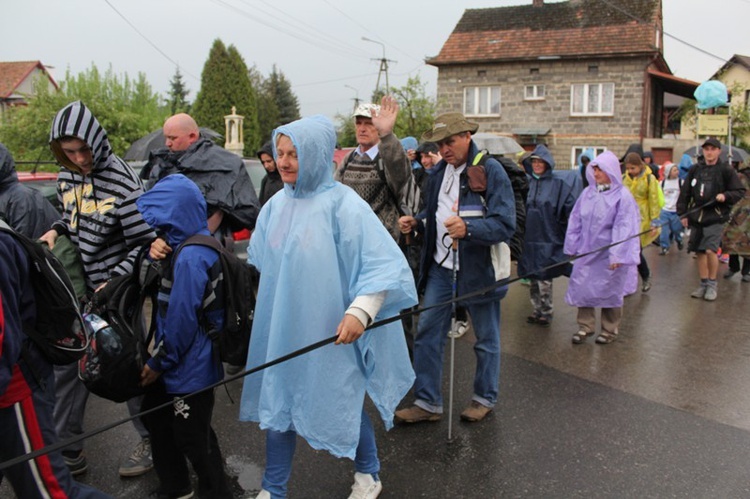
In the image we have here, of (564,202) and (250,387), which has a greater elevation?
(564,202)

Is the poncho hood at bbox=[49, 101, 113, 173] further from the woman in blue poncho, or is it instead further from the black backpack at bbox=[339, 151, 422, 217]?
the black backpack at bbox=[339, 151, 422, 217]

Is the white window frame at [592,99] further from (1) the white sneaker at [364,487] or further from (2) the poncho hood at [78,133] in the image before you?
(1) the white sneaker at [364,487]

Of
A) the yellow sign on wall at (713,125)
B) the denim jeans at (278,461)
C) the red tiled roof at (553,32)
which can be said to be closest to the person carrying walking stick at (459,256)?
the denim jeans at (278,461)

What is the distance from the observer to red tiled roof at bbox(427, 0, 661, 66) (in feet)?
94.5

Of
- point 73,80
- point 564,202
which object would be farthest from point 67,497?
point 73,80

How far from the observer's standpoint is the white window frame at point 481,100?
30969mm

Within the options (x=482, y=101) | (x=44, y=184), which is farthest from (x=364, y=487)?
(x=482, y=101)

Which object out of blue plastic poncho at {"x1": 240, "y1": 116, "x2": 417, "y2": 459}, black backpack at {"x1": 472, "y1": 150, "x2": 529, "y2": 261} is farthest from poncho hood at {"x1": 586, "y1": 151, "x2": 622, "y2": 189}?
blue plastic poncho at {"x1": 240, "y1": 116, "x2": 417, "y2": 459}

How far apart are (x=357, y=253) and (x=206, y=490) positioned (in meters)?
1.32

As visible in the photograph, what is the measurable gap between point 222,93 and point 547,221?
3541cm

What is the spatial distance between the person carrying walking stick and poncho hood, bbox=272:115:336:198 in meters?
1.14

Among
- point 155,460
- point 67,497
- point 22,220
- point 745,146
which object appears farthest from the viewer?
point 745,146

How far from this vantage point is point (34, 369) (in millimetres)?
2357

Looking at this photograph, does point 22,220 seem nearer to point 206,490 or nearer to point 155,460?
point 155,460
